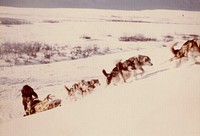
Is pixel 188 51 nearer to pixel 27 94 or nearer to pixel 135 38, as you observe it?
pixel 135 38

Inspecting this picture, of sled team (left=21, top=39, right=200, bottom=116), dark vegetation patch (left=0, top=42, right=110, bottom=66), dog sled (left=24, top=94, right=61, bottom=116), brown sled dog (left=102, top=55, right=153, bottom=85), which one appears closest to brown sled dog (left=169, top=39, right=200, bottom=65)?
sled team (left=21, top=39, right=200, bottom=116)

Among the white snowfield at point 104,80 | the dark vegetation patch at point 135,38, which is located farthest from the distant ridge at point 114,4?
the dark vegetation patch at point 135,38

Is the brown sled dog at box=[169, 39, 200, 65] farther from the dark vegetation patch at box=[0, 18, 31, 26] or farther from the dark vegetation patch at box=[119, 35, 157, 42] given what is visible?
the dark vegetation patch at box=[0, 18, 31, 26]

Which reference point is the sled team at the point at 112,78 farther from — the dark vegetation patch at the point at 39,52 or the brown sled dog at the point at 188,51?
the dark vegetation patch at the point at 39,52

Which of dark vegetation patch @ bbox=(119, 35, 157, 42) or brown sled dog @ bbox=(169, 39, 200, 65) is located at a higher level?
dark vegetation patch @ bbox=(119, 35, 157, 42)

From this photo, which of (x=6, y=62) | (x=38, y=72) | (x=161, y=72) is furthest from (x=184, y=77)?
(x=6, y=62)
